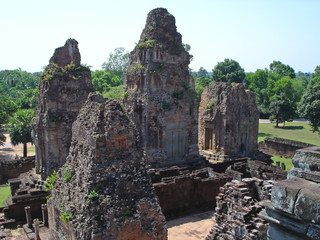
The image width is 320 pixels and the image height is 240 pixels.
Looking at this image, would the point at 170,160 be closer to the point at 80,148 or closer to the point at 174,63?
the point at 174,63

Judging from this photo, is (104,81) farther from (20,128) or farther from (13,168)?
(13,168)

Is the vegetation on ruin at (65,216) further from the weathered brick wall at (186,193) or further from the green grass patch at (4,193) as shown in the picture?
Result: the green grass patch at (4,193)

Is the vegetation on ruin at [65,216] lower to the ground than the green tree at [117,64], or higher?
lower

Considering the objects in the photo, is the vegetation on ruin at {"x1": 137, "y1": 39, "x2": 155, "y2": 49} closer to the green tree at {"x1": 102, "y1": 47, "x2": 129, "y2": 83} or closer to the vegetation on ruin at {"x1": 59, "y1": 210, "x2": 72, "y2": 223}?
the vegetation on ruin at {"x1": 59, "y1": 210, "x2": 72, "y2": 223}

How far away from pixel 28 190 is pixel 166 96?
960cm

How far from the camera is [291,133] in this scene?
39.7 metres

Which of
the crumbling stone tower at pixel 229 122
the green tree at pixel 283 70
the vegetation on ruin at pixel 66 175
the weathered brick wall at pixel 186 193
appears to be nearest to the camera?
the vegetation on ruin at pixel 66 175

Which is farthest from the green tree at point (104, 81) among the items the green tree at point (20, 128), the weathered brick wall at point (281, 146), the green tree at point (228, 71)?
the weathered brick wall at point (281, 146)

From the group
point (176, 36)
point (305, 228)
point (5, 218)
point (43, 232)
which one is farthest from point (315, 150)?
point (176, 36)

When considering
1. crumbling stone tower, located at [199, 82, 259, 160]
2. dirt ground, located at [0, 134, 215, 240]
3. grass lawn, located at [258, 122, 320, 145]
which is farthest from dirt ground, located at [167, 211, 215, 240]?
grass lawn, located at [258, 122, 320, 145]

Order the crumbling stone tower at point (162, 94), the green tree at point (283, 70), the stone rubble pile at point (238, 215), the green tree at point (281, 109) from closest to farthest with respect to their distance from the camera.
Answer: the stone rubble pile at point (238, 215), the crumbling stone tower at point (162, 94), the green tree at point (281, 109), the green tree at point (283, 70)

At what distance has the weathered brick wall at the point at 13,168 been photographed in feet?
69.7

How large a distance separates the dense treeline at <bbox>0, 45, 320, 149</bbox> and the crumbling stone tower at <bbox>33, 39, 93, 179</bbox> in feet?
23.9

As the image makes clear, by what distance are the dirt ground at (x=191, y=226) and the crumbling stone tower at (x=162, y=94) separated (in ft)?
16.3
